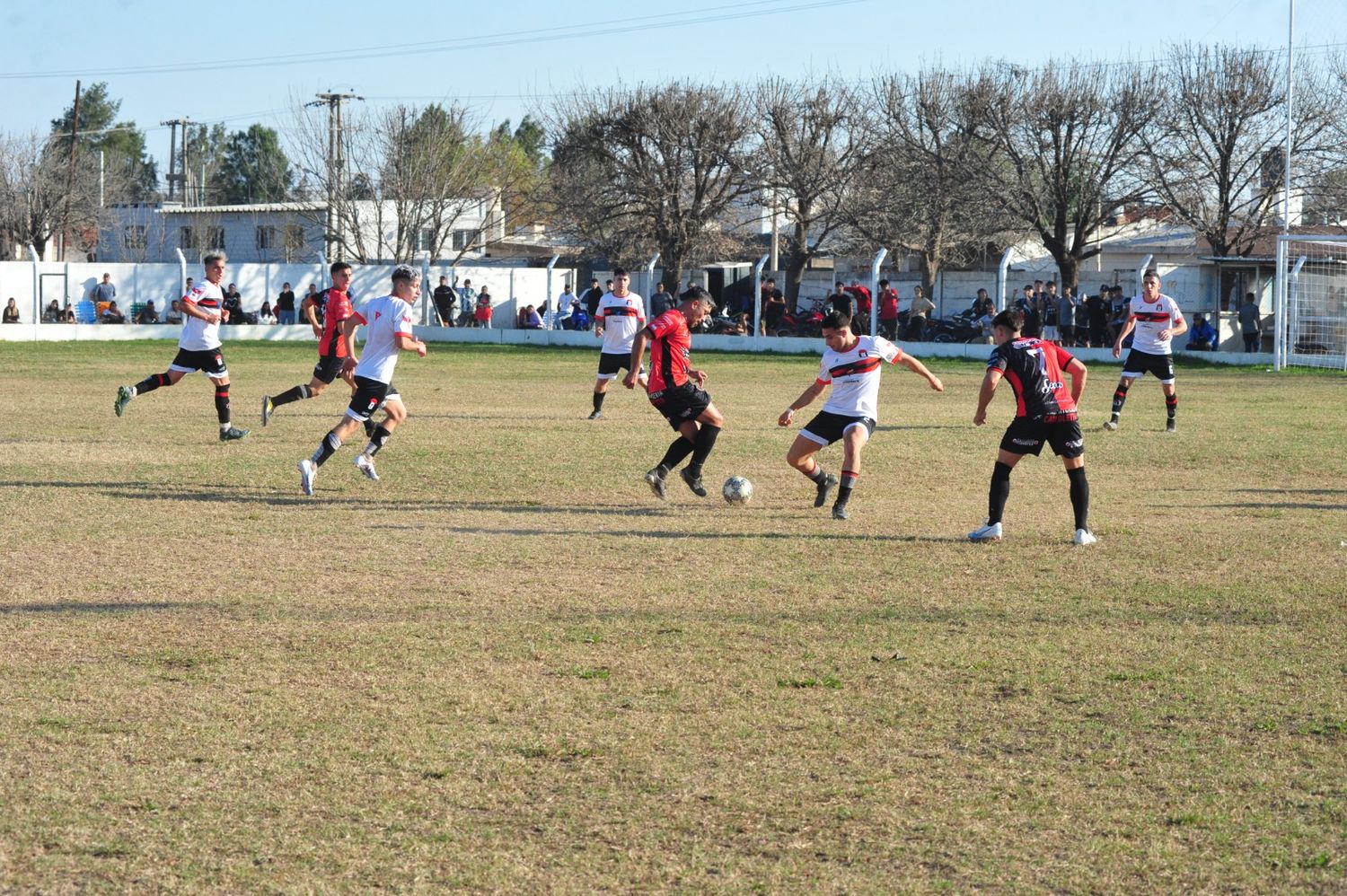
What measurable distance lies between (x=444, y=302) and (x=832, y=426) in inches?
1146

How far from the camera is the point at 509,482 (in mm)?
11945

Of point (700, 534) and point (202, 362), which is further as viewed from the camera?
point (202, 362)

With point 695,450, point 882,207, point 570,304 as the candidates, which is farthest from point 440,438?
point 882,207

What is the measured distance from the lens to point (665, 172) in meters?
44.8

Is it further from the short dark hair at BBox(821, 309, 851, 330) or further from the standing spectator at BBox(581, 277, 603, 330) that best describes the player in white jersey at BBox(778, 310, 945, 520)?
the standing spectator at BBox(581, 277, 603, 330)

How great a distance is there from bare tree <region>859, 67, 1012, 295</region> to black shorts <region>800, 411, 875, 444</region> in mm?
33871

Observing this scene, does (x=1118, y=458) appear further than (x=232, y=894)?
Yes

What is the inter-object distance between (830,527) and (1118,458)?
Result: 5.10 meters

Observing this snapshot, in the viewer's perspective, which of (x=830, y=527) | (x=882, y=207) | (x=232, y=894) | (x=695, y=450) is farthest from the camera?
(x=882, y=207)

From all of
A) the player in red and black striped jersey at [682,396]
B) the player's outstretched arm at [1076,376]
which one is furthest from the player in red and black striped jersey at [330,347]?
the player's outstretched arm at [1076,376]

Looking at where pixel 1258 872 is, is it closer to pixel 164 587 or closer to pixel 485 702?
pixel 485 702

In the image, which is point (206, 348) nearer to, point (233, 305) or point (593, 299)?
point (593, 299)

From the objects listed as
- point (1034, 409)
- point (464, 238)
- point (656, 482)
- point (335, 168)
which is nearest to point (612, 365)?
point (656, 482)

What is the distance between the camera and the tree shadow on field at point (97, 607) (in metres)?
7.28
